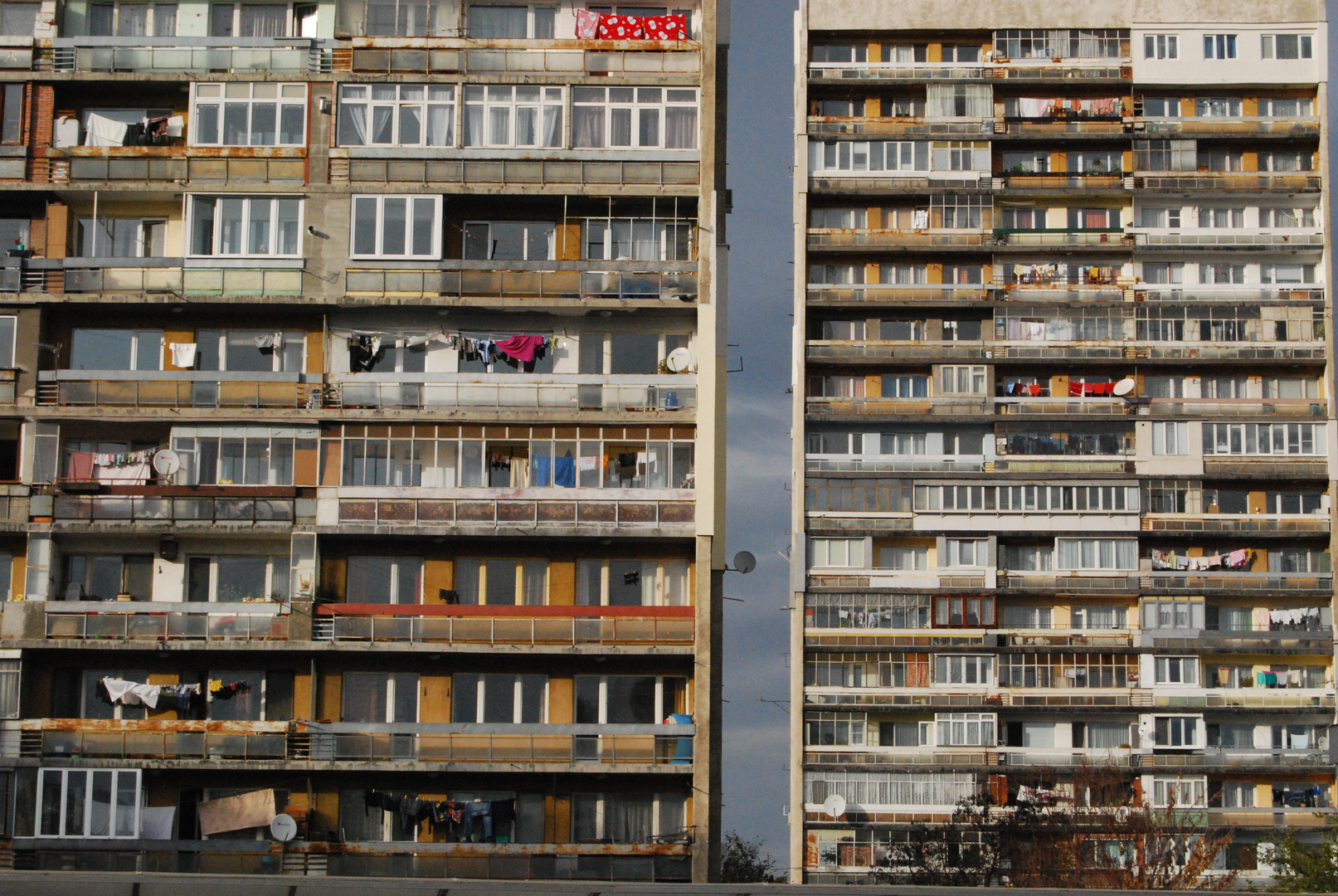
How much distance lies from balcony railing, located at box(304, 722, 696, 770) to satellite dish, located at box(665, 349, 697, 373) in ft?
27.2

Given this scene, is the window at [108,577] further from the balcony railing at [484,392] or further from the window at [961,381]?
the window at [961,381]

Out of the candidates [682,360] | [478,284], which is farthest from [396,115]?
[682,360]

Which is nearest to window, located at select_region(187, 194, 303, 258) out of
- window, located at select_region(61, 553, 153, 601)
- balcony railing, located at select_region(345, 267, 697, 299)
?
balcony railing, located at select_region(345, 267, 697, 299)

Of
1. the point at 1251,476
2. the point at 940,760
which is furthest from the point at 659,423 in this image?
the point at 1251,476

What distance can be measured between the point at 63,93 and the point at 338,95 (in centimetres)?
681

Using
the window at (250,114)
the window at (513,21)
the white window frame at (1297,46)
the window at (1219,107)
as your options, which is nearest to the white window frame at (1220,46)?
the white window frame at (1297,46)

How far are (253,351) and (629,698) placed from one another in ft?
39.9

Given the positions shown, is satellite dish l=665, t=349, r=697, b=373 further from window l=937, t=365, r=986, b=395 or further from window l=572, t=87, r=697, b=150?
window l=937, t=365, r=986, b=395

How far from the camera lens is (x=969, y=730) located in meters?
79.5

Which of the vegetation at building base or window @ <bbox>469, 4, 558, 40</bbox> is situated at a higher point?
window @ <bbox>469, 4, 558, 40</bbox>

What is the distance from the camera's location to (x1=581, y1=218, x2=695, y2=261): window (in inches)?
1884

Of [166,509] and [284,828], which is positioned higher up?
[166,509]

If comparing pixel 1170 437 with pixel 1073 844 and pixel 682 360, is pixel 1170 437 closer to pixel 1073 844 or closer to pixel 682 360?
pixel 1073 844

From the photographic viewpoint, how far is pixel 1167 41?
279 ft
